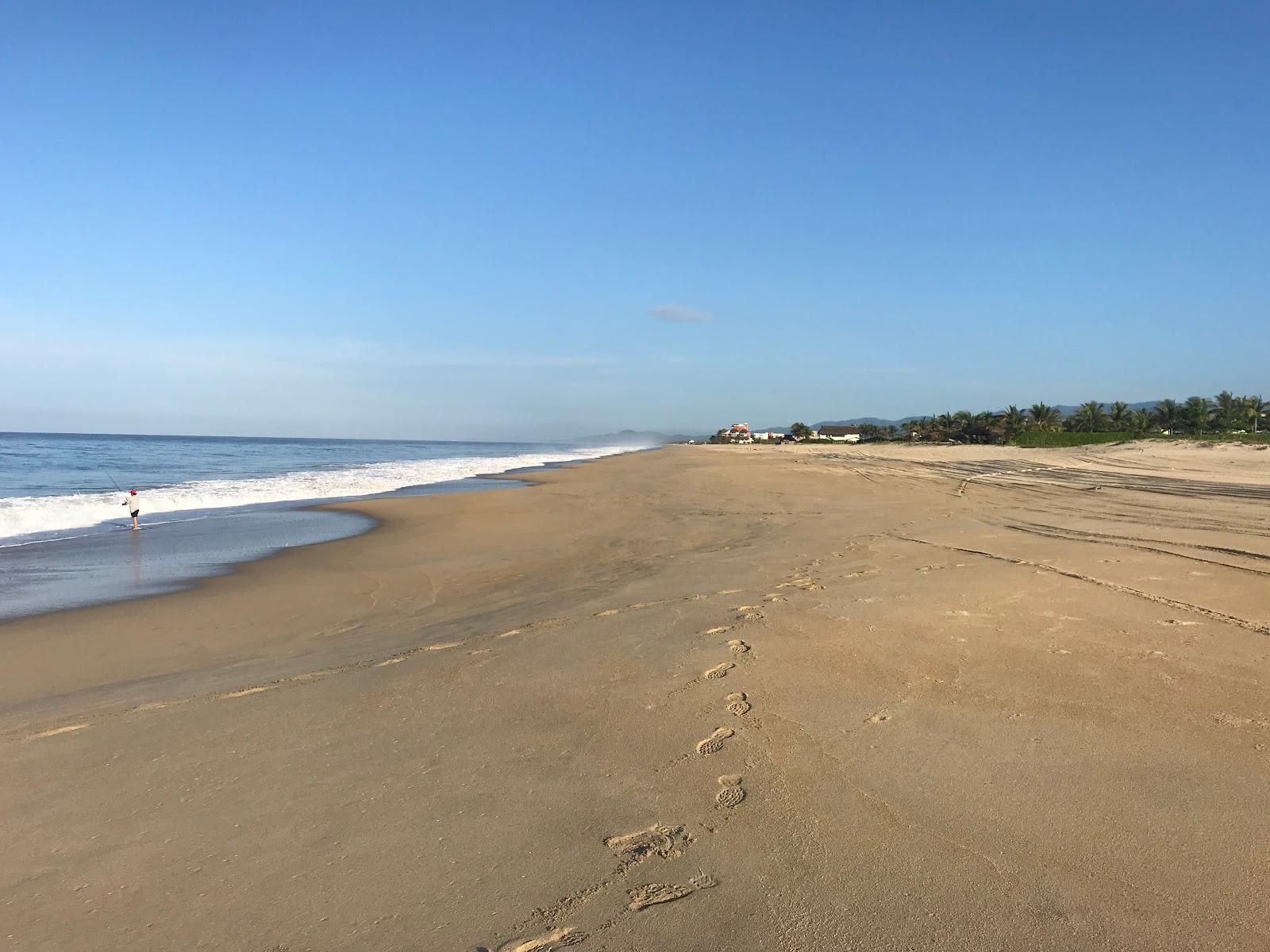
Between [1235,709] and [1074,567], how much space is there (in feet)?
14.4

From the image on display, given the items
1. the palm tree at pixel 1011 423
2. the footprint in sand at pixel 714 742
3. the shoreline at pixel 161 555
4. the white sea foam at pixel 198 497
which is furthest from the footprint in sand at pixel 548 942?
the palm tree at pixel 1011 423

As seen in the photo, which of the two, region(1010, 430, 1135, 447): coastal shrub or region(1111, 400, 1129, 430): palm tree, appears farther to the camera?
region(1111, 400, 1129, 430): palm tree

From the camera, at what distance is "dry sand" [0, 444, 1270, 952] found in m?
2.68

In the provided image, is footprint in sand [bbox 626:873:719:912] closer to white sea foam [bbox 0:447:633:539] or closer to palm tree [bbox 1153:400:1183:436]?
white sea foam [bbox 0:447:633:539]

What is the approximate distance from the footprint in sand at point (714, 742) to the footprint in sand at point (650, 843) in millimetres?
770

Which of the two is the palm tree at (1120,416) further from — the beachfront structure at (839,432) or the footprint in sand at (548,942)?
the footprint in sand at (548,942)

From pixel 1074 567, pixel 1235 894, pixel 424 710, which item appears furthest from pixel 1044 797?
pixel 1074 567

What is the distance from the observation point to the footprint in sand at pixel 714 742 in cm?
397

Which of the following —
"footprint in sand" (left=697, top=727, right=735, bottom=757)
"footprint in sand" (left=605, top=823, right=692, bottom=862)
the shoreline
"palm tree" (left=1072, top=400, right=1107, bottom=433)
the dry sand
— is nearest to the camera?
the dry sand

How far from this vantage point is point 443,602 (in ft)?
27.8

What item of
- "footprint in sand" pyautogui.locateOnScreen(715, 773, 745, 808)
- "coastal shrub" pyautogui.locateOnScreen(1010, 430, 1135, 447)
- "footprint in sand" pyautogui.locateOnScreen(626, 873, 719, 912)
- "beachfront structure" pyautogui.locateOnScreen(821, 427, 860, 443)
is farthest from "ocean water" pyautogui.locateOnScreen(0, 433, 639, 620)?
"beachfront structure" pyautogui.locateOnScreen(821, 427, 860, 443)

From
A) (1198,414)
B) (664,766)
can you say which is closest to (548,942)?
(664,766)

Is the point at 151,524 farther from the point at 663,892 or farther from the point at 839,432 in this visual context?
the point at 839,432

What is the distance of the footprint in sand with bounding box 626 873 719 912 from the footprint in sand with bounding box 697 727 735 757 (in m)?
1.09
